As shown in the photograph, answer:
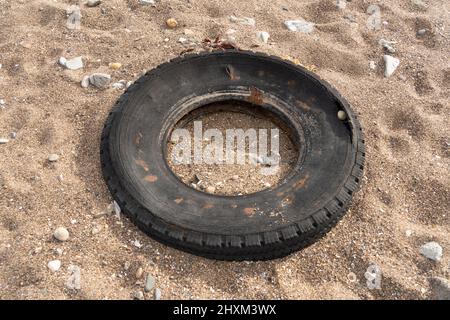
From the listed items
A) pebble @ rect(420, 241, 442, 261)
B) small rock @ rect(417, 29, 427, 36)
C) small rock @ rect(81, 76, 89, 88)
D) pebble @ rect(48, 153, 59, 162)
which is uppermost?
small rock @ rect(417, 29, 427, 36)

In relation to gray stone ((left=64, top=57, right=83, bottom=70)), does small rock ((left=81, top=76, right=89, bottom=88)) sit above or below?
below

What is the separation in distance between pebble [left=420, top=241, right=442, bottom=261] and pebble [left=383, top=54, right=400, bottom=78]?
1730 mm

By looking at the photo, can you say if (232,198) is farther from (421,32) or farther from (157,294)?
(421,32)

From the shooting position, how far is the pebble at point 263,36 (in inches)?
171

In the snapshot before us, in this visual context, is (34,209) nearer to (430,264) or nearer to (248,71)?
A: (248,71)

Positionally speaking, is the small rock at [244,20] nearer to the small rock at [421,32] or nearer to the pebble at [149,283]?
the small rock at [421,32]

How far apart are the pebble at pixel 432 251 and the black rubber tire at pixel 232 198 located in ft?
1.84

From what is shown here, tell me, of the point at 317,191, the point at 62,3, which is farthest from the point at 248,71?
the point at 62,3

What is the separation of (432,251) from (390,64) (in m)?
1.92

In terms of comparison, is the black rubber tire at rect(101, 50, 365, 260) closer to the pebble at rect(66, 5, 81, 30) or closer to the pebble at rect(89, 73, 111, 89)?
the pebble at rect(89, 73, 111, 89)

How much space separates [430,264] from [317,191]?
833 millimetres

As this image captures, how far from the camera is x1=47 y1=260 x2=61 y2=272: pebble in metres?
2.73

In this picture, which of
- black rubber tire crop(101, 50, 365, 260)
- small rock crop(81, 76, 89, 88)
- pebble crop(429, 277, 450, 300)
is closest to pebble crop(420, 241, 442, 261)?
pebble crop(429, 277, 450, 300)
